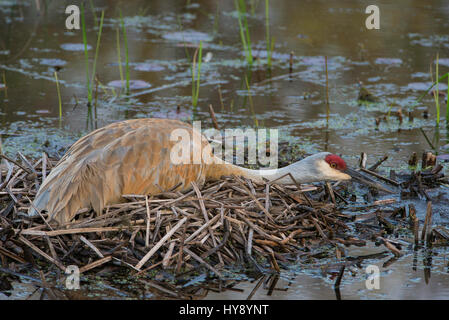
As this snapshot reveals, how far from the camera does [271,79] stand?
8.80m

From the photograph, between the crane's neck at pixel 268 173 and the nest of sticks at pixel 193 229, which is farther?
the crane's neck at pixel 268 173

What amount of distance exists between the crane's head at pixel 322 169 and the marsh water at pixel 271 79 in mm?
744

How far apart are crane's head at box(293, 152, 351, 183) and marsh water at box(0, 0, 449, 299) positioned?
29.3 inches

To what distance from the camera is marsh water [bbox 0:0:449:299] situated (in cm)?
656

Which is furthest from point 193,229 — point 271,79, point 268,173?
point 271,79

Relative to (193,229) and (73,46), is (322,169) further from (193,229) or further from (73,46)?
(73,46)

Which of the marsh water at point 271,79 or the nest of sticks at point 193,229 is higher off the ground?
the marsh water at point 271,79

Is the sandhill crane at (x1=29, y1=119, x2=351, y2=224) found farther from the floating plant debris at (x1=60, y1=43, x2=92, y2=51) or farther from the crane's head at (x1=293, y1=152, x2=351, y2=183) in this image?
the floating plant debris at (x1=60, y1=43, x2=92, y2=51)

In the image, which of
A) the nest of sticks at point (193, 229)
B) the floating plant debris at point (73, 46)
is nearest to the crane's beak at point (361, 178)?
the nest of sticks at point (193, 229)

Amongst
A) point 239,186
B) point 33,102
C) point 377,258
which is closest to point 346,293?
point 377,258

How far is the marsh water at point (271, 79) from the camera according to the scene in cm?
656

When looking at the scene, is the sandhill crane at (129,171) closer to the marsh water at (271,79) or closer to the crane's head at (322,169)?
the crane's head at (322,169)

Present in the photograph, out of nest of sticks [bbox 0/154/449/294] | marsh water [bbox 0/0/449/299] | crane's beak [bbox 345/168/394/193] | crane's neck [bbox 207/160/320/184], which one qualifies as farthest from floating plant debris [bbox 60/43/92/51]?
crane's beak [bbox 345/168/394/193]

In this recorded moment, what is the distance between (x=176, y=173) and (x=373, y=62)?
533 centimetres
